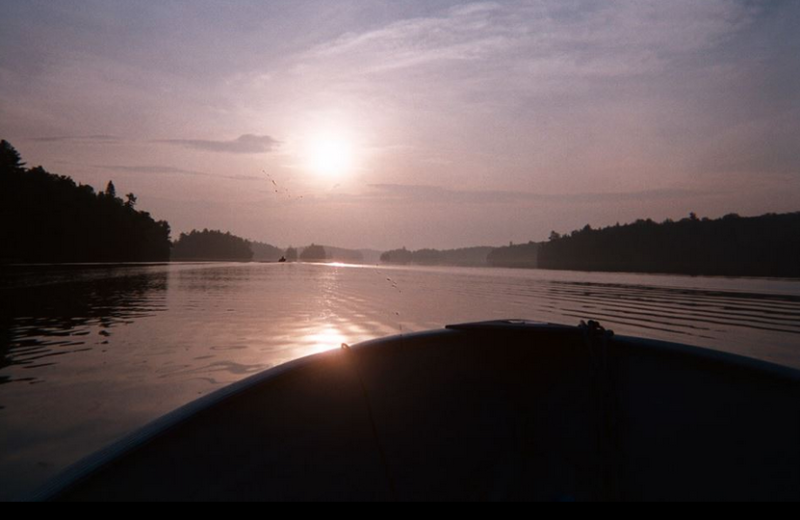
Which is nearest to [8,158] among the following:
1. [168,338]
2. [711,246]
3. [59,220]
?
[59,220]

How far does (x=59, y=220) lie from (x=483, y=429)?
110169 millimetres

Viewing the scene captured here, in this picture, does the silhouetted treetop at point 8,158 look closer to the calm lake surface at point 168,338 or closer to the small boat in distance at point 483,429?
the calm lake surface at point 168,338

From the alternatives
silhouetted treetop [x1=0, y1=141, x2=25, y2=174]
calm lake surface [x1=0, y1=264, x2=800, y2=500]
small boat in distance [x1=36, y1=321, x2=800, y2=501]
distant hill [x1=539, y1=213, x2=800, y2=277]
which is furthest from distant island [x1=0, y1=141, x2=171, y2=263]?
distant hill [x1=539, y1=213, x2=800, y2=277]

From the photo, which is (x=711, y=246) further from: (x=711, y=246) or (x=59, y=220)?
(x=59, y=220)

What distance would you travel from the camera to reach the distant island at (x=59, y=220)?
77312 mm

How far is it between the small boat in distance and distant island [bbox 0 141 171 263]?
97.4 metres

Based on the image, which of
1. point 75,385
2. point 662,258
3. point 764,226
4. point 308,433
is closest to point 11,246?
point 75,385

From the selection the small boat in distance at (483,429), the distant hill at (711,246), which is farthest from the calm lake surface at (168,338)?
the distant hill at (711,246)

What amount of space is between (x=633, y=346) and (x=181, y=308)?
2249 centimetres

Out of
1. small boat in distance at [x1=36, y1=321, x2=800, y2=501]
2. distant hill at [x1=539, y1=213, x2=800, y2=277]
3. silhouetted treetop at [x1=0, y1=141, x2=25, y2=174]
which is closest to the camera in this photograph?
small boat in distance at [x1=36, y1=321, x2=800, y2=501]

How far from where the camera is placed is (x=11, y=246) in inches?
3068

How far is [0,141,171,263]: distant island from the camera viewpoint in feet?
254

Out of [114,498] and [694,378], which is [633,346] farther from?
[114,498]

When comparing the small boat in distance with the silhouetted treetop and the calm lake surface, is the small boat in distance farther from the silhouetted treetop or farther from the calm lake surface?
the silhouetted treetop
